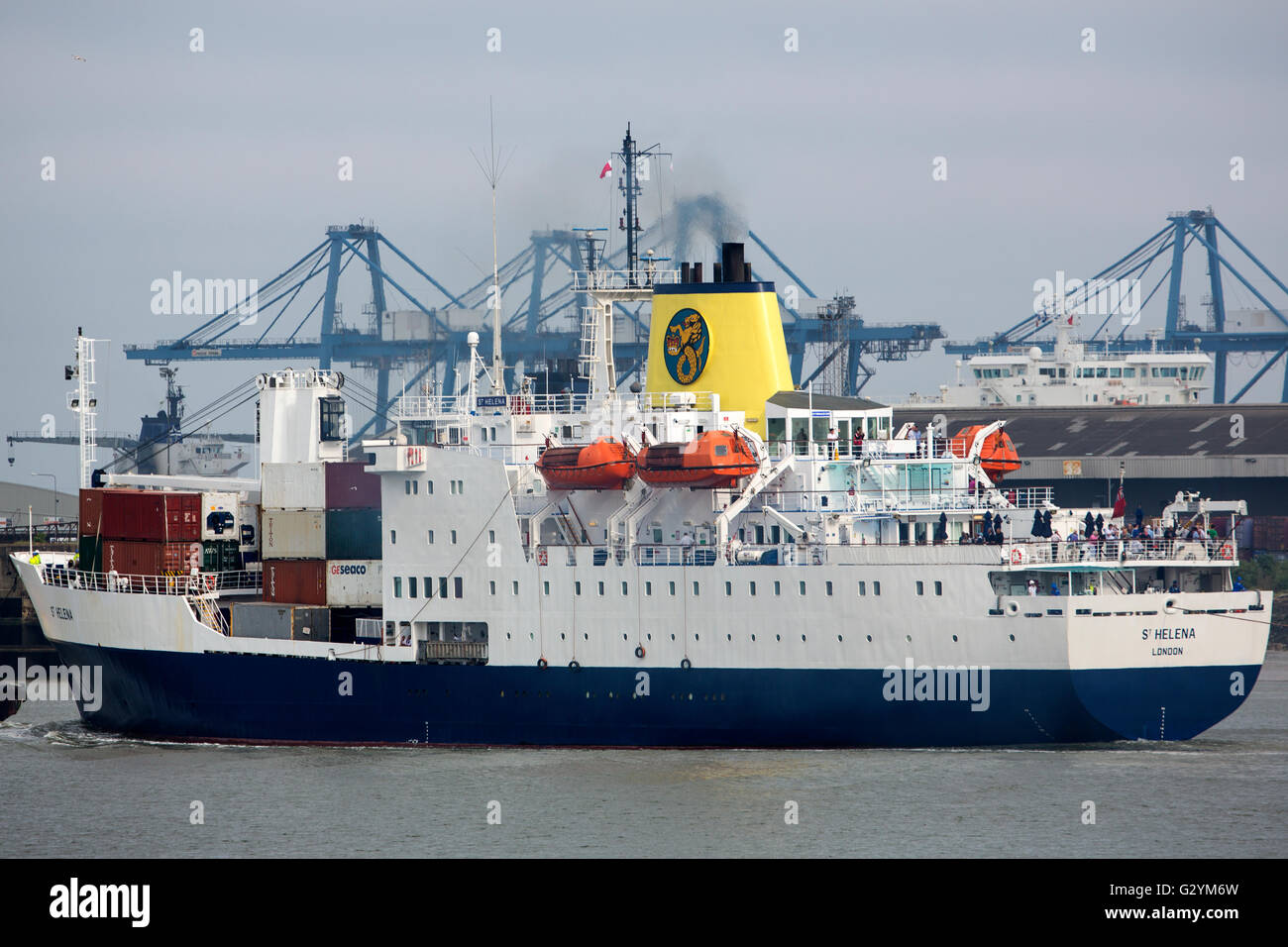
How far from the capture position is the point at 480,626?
1642 inches

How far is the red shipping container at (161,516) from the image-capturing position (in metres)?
44.9

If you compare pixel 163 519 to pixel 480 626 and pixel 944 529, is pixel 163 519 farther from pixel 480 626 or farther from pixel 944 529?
pixel 944 529

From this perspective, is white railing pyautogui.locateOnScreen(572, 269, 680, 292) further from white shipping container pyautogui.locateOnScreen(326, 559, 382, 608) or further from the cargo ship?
white shipping container pyautogui.locateOnScreen(326, 559, 382, 608)

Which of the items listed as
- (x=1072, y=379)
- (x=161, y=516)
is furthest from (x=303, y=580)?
(x=1072, y=379)

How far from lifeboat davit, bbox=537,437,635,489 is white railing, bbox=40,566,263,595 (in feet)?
29.1

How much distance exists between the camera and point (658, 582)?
39906 mm

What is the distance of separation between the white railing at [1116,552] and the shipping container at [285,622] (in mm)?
15412

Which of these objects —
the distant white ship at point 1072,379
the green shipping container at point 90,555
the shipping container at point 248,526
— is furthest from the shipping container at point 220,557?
the distant white ship at point 1072,379

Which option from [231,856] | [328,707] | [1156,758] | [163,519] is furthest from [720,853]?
[163,519]

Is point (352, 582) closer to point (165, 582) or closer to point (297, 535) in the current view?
point (297, 535)

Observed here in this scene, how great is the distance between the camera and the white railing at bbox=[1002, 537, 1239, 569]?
37812 mm

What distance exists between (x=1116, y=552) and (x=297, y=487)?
18.4 m
